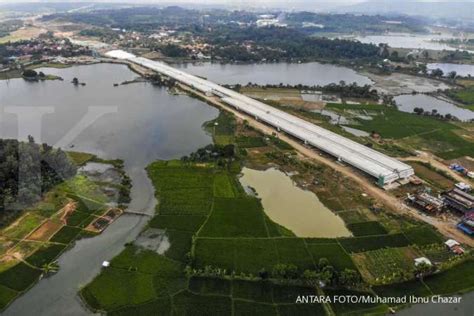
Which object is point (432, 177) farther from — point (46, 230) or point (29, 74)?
point (29, 74)

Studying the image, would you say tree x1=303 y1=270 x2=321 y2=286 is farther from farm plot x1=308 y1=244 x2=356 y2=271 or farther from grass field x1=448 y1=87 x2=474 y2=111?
grass field x1=448 y1=87 x2=474 y2=111

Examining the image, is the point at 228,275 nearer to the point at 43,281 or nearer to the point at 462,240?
the point at 43,281

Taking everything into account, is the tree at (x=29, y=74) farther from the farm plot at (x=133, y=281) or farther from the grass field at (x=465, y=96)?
the grass field at (x=465, y=96)

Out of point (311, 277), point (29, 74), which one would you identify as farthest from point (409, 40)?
point (311, 277)

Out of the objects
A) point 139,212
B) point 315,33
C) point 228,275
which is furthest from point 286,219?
point 315,33

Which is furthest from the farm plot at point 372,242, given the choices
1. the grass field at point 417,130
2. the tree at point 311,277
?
the grass field at point 417,130

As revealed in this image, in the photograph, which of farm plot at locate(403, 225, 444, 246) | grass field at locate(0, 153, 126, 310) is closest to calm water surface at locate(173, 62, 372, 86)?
grass field at locate(0, 153, 126, 310)

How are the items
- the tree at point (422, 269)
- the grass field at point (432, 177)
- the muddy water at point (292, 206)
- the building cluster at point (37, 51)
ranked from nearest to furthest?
the tree at point (422, 269) < the muddy water at point (292, 206) < the grass field at point (432, 177) < the building cluster at point (37, 51)
